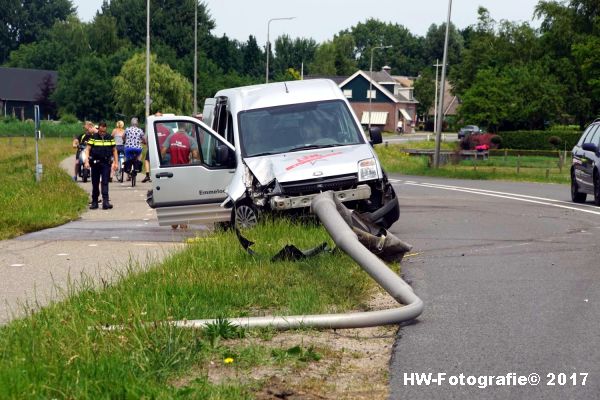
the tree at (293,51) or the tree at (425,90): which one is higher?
the tree at (293,51)

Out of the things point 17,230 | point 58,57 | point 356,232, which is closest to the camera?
point 356,232

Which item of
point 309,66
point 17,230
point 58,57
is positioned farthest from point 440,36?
point 17,230

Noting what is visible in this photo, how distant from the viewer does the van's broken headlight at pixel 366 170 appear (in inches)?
560

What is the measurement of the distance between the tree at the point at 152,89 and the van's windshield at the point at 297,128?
233 feet

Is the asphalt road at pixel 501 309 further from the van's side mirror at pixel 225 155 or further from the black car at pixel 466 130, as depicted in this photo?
the black car at pixel 466 130

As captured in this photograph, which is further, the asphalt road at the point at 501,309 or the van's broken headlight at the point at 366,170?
the van's broken headlight at the point at 366,170

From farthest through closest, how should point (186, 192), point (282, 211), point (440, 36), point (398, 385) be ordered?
point (440, 36)
point (186, 192)
point (282, 211)
point (398, 385)

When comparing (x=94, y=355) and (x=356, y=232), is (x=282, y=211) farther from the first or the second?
(x=94, y=355)

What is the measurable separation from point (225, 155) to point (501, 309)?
25.0 feet

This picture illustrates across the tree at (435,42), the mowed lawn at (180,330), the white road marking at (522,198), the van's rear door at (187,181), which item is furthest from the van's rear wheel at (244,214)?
the tree at (435,42)

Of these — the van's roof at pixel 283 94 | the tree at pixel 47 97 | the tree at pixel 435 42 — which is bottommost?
the van's roof at pixel 283 94

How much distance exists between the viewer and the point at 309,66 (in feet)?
528

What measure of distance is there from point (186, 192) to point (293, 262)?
563 centimetres

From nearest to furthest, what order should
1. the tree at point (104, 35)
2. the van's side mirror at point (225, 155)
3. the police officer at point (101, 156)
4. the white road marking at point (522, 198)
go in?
the van's side mirror at point (225, 155)
the white road marking at point (522, 198)
the police officer at point (101, 156)
the tree at point (104, 35)
